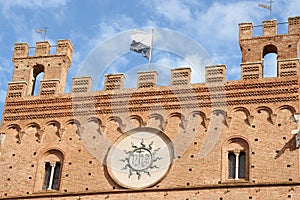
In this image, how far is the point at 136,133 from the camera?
2456 cm

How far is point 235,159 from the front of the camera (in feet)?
77.1

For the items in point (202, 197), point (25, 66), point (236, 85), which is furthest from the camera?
point (25, 66)

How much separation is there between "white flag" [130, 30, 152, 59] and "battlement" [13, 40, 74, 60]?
1832 millimetres

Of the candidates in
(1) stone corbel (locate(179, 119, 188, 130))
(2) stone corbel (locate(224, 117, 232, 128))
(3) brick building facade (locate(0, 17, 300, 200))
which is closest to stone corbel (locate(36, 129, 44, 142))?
(3) brick building facade (locate(0, 17, 300, 200))

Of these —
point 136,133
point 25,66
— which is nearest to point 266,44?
point 136,133

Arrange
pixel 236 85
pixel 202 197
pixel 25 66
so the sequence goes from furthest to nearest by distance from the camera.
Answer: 1. pixel 25 66
2. pixel 236 85
3. pixel 202 197

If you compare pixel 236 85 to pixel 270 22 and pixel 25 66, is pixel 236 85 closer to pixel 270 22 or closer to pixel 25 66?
pixel 270 22

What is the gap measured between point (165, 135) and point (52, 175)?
317 cm

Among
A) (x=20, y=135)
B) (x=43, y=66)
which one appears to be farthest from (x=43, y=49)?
(x=20, y=135)

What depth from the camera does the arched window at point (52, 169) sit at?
957 inches

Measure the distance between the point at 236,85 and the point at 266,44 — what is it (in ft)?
5.26

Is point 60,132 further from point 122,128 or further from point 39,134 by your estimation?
point 122,128

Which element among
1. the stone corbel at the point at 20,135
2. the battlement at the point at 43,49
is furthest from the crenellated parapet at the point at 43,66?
the stone corbel at the point at 20,135

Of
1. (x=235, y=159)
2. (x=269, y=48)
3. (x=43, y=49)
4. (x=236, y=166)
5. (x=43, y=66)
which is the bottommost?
(x=236, y=166)
